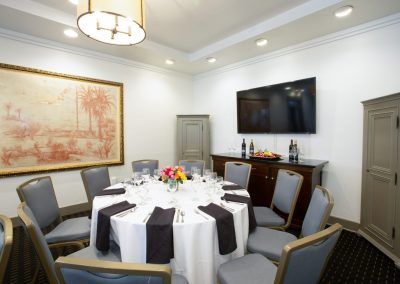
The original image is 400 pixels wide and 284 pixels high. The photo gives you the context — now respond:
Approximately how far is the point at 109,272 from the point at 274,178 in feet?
9.48

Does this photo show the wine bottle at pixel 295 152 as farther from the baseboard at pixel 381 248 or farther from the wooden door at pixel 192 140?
the wooden door at pixel 192 140

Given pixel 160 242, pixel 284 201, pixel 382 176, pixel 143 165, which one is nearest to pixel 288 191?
pixel 284 201

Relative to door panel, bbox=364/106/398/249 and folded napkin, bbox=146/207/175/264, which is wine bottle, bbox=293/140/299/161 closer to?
door panel, bbox=364/106/398/249

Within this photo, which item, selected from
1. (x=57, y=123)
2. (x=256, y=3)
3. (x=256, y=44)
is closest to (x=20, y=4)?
(x=57, y=123)

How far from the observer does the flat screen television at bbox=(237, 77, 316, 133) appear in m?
3.36

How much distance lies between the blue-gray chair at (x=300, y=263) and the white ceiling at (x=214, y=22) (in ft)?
8.61

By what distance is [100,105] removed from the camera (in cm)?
387

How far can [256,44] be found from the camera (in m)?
3.54

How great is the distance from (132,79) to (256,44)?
8.02 ft

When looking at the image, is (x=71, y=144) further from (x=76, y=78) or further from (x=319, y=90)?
(x=319, y=90)

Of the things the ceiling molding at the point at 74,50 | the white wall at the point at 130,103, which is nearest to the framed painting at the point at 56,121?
the white wall at the point at 130,103

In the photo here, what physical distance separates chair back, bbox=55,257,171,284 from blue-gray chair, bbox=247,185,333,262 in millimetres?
1147

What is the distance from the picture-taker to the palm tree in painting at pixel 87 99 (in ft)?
12.0

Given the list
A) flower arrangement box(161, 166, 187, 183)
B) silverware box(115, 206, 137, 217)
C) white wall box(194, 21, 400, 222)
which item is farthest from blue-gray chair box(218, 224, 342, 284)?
white wall box(194, 21, 400, 222)
